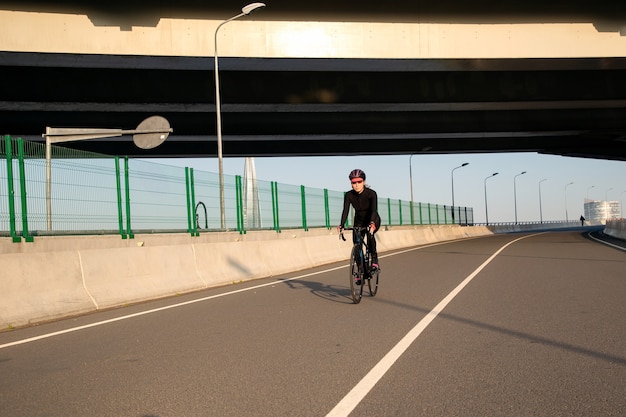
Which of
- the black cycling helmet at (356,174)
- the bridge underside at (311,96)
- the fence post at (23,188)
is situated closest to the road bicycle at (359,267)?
the black cycling helmet at (356,174)

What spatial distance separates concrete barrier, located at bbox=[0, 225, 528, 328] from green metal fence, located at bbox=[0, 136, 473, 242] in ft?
1.02

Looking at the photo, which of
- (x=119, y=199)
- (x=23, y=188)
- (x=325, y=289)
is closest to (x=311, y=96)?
(x=119, y=199)

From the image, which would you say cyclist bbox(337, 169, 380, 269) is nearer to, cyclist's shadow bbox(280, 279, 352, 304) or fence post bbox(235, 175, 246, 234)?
cyclist's shadow bbox(280, 279, 352, 304)

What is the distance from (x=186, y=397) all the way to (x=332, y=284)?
853cm

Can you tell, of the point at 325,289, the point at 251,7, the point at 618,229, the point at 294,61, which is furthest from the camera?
the point at 618,229

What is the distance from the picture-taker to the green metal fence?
10.8m

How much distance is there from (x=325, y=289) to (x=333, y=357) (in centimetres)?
620

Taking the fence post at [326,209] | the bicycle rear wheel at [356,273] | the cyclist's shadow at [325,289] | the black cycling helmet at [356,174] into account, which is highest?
the black cycling helmet at [356,174]

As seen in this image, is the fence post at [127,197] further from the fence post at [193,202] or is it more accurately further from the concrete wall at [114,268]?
the fence post at [193,202]

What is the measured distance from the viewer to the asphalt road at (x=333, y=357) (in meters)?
4.54

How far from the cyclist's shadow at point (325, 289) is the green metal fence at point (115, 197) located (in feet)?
11.1

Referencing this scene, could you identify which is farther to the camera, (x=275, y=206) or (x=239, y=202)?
(x=275, y=206)

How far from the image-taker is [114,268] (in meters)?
10.6

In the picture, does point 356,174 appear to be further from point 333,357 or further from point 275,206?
point 275,206
